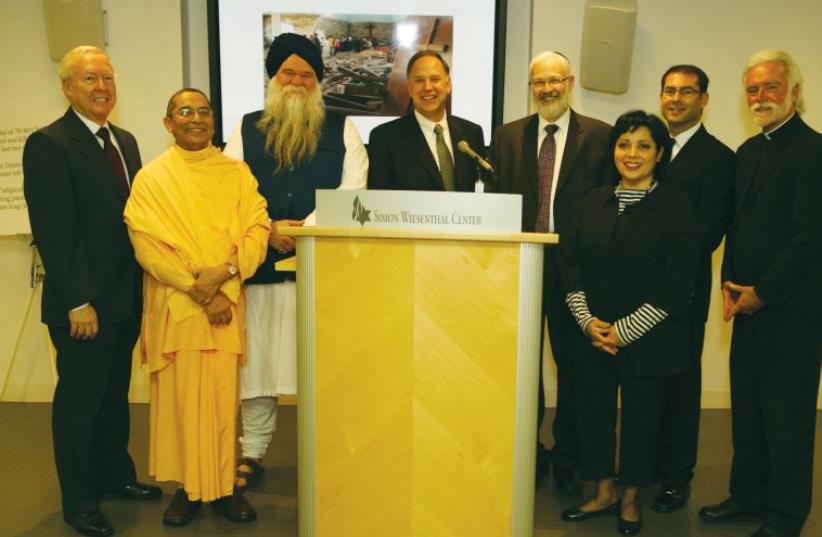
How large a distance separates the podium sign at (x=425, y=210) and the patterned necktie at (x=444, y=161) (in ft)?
3.81

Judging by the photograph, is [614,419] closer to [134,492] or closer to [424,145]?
[424,145]

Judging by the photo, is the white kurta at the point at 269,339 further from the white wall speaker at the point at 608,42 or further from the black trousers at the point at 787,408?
the white wall speaker at the point at 608,42

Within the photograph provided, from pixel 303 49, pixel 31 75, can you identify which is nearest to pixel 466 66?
pixel 303 49

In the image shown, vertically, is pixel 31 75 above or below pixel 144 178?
above

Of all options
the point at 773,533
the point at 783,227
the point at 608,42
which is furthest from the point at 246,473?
the point at 608,42

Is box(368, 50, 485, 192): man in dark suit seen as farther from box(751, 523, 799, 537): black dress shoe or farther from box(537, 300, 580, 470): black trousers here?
box(751, 523, 799, 537): black dress shoe

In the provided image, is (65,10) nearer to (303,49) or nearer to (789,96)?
(303,49)

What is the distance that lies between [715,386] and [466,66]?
8.99 ft

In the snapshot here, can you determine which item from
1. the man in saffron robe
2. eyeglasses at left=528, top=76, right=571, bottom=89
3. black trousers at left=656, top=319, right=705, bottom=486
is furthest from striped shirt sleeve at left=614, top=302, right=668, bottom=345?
the man in saffron robe

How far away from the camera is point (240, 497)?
3.37m

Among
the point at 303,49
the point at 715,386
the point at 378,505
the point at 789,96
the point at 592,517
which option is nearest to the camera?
the point at 378,505

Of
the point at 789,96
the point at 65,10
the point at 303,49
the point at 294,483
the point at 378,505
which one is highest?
the point at 65,10

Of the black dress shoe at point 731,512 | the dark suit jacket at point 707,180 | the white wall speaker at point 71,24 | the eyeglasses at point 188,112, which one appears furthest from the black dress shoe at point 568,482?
the white wall speaker at point 71,24

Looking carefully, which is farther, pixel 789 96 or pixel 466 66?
pixel 466 66
